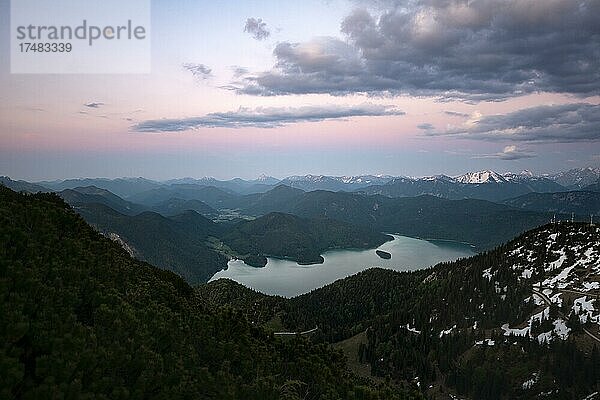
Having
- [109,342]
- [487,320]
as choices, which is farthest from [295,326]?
[109,342]

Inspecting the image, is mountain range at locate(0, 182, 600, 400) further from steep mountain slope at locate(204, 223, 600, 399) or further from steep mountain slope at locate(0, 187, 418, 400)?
steep mountain slope at locate(204, 223, 600, 399)

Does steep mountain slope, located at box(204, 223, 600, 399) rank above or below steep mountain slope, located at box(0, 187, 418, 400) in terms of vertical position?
below

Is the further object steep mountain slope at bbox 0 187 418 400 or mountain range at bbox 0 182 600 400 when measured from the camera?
mountain range at bbox 0 182 600 400

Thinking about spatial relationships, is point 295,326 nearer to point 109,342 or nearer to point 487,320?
point 487,320

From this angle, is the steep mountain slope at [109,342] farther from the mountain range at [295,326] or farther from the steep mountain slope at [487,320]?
the steep mountain slope at [487,320]

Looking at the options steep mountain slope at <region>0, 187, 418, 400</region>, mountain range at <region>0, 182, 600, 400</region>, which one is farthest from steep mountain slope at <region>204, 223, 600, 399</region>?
steep mountain slope at <region>0, 187, 418, 400</region>

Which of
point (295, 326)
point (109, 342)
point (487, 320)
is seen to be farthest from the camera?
point (295, 326)
